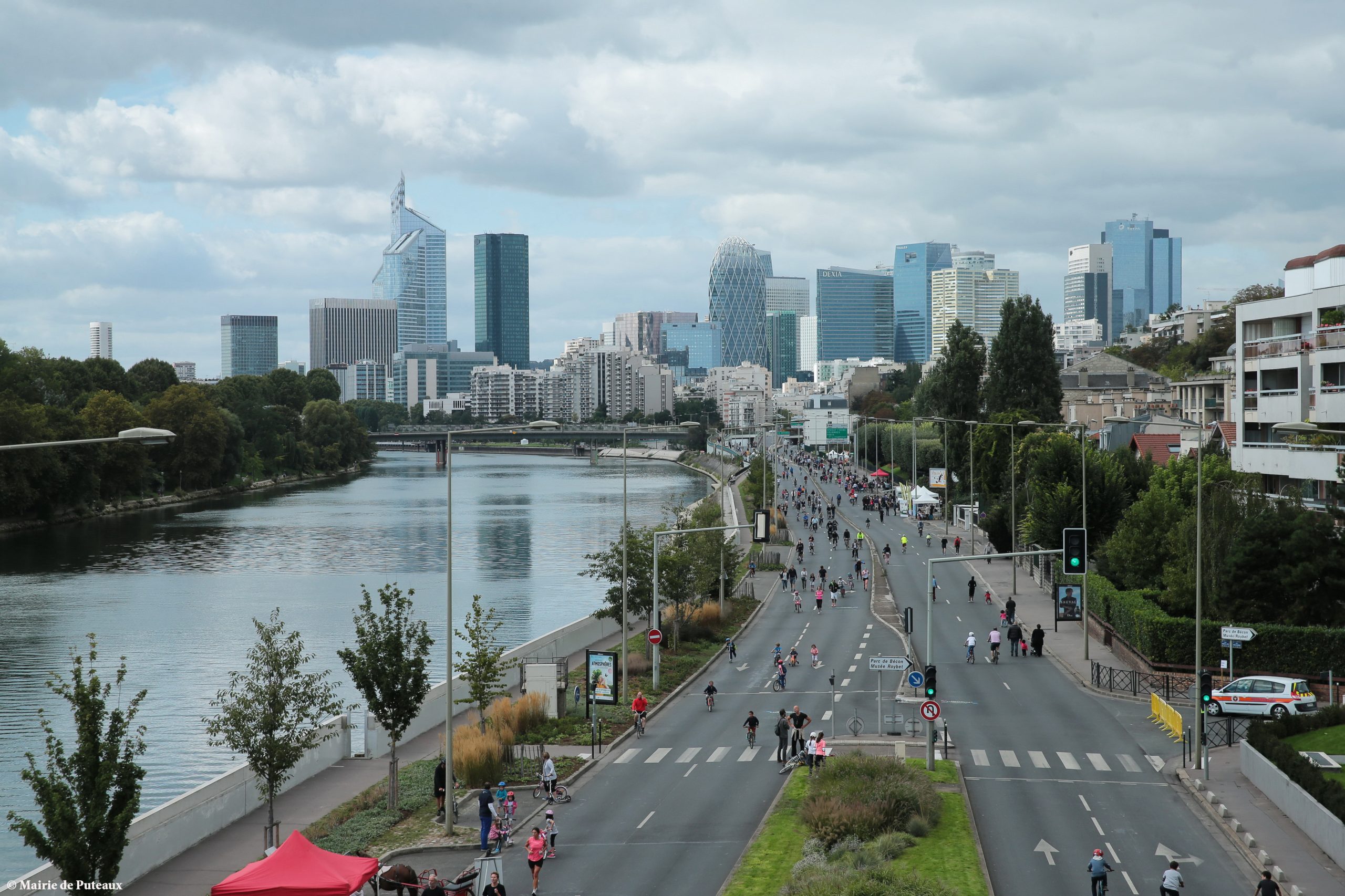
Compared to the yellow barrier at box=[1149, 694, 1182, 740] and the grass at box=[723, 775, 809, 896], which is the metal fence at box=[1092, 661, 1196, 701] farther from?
the grass at box=[723, 775, 809, 896]

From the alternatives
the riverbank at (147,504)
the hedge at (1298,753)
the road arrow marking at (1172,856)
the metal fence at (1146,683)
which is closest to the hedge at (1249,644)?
the metal fence at (1146,683)

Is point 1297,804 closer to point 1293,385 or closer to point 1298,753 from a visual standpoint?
point 1298,753

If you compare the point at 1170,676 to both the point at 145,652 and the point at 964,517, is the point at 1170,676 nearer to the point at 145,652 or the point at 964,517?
the point at 145,652

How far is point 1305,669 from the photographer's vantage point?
3738 cm

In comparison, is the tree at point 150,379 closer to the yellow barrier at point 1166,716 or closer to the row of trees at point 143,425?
the row of trees at point 143,425

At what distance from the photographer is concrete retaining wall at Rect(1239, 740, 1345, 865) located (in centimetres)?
2225

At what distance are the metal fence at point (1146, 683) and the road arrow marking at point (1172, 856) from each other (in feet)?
50.0

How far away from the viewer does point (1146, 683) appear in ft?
128

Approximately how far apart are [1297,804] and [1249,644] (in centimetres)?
1445

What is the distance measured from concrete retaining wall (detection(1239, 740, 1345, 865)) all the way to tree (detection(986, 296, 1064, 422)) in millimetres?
59756

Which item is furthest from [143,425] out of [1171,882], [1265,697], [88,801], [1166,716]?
[1171,882]

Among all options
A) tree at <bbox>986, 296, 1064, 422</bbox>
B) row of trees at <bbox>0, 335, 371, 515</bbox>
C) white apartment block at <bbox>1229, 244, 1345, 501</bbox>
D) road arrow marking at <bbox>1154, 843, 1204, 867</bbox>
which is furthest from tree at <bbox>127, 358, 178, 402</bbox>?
road arrow marking at <bbox>1154, 843, 1204, 867</bbox>

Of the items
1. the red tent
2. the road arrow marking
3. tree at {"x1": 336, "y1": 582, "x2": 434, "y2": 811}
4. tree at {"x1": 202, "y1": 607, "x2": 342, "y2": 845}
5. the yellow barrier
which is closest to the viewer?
the red tent

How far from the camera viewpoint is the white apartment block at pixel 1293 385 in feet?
155
